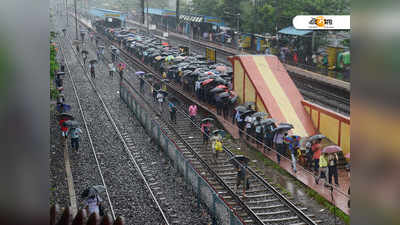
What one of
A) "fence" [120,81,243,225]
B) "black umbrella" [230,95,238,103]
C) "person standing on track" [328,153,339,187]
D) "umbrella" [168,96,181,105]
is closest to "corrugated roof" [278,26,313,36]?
"black umbrella" [230,95,238,103]

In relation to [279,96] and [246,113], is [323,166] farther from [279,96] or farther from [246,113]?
[279,96]

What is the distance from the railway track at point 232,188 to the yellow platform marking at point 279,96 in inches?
91.0

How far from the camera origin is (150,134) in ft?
49.1

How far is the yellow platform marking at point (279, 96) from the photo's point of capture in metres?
13.9

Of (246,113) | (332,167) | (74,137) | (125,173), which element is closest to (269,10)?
(246,113)

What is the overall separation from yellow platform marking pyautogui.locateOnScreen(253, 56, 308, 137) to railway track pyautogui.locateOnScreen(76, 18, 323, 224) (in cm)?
231

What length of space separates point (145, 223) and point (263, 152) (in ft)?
14.7

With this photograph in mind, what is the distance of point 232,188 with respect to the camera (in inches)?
419

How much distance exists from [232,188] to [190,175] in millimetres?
960

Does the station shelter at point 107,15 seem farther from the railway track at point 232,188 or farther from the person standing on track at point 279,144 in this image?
the person standing on track at point 279,144

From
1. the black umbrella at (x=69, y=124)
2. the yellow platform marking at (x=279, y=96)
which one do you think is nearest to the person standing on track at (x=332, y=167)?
the yellow platform marking at (x=279, y=96)
